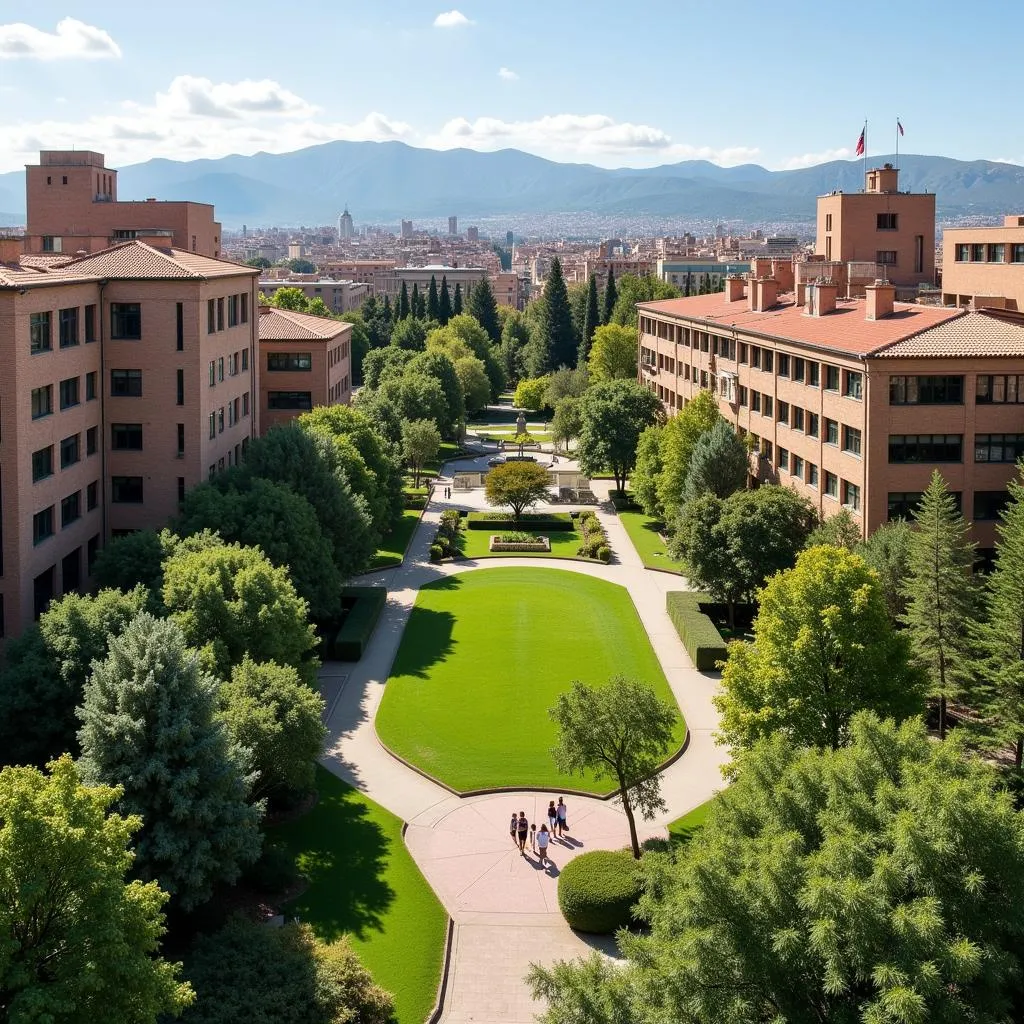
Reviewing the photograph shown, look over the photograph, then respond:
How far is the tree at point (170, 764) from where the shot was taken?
25406 mm

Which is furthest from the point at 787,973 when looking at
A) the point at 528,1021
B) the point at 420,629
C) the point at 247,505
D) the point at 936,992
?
the point at 420,629

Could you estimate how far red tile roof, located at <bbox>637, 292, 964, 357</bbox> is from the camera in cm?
4872

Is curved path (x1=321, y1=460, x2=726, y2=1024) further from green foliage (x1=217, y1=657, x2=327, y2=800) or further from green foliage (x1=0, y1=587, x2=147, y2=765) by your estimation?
green foliage (x1=0, y1=587, x2=147, y2=765)

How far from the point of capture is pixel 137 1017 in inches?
688

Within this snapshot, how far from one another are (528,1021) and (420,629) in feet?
97.7

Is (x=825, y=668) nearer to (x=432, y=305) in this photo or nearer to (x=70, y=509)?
(x=70, y=509)

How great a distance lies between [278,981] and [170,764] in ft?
20.5

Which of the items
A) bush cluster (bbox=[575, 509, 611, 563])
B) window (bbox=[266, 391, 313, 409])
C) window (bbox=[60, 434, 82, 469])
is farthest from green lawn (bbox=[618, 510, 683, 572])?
window (bbox=[60, 434, 82, 469])

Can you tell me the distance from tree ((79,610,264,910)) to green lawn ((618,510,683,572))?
36.7 meters

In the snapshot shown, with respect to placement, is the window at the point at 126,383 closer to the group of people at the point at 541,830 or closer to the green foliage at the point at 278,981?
the group of people at the point at 541,830

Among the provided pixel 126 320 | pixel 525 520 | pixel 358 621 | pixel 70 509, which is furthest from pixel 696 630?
pixel 525 520

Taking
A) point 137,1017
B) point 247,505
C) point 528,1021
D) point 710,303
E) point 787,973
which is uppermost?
point 710,303

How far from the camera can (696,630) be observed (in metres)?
49.2

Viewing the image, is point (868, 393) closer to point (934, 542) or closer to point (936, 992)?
point (934, 542)
